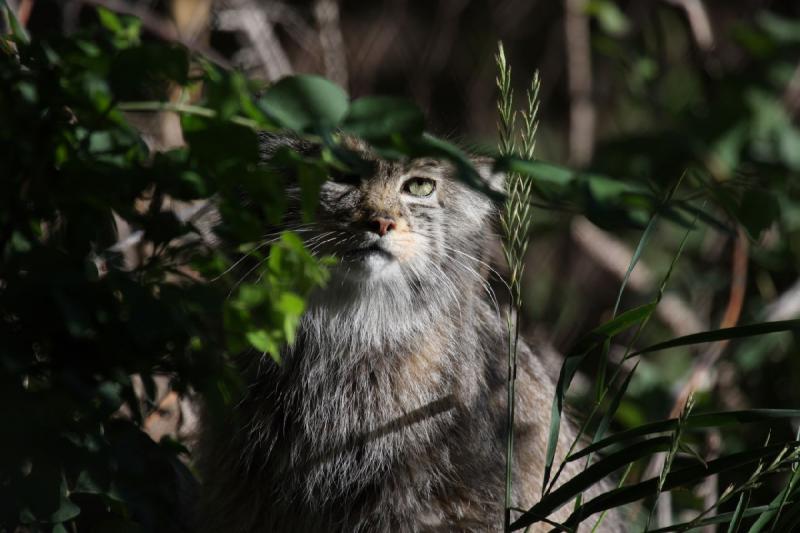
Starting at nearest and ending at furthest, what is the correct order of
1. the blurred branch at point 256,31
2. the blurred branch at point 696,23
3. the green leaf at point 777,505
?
the green leaf at point 777,505
the blurred branch at point 256,31
the blurred branch at point 696,23

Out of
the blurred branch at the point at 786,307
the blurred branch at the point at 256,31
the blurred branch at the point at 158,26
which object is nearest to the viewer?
the blurred branch at the point at 786,307

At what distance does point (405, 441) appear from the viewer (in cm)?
342

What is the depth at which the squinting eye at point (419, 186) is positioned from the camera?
11.3 feet

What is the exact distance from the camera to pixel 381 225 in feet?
10.6

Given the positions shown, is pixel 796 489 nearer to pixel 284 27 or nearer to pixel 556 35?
pixel 284 27

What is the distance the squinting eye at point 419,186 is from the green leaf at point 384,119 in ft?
4.23

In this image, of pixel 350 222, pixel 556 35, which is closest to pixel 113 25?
pixel 350 222

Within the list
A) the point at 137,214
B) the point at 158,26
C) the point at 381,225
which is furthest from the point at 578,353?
the point at 158,26

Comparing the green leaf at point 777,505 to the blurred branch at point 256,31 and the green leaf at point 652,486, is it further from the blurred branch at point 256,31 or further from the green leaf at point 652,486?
the blurred branch at point 256,31

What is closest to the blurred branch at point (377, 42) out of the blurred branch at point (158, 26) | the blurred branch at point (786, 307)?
the blurred branch at point (158, 26)

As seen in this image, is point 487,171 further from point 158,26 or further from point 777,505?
point 158,26

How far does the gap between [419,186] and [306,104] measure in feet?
4.54

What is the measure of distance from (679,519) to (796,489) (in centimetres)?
166

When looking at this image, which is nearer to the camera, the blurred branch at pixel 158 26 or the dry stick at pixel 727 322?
the dry stick at pixel 727 322
